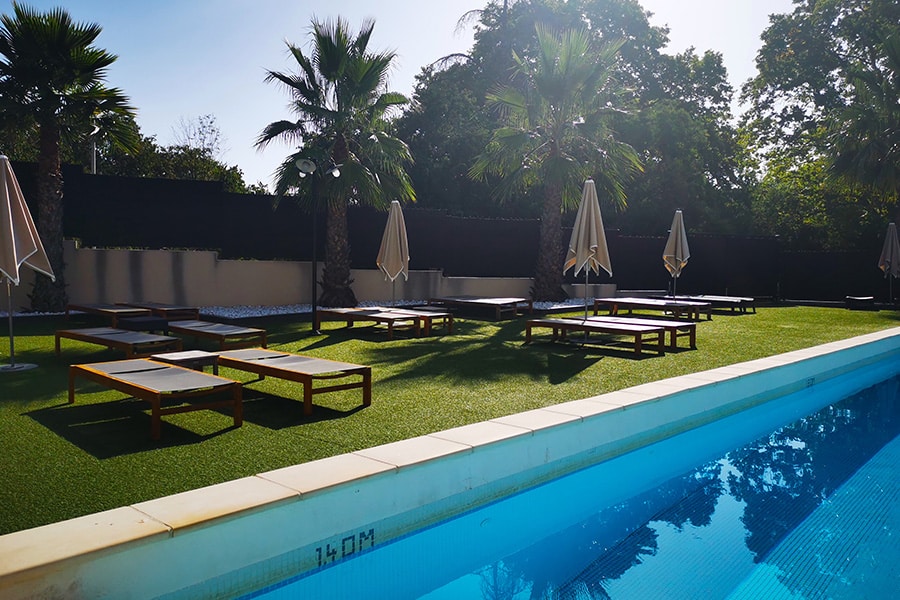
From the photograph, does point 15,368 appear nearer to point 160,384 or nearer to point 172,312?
point 160,384

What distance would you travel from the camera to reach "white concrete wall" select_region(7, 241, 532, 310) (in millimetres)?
12602

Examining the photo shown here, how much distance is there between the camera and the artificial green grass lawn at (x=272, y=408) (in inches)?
147

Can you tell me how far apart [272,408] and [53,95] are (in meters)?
9.15

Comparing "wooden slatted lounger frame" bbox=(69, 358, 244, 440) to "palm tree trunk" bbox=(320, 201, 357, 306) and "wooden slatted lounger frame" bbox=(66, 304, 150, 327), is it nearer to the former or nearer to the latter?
"wooden slatted lounger frame" bbox=(66, 304, 150, 327)

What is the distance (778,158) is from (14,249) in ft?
106

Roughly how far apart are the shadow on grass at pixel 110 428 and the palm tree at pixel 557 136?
11.9 metres

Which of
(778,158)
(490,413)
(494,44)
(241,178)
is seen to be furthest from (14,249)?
(778,158)

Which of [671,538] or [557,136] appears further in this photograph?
[557,136]

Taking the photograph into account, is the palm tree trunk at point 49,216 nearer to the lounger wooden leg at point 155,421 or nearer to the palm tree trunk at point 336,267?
the palm tree trunk at point 336,267

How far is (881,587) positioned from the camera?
3.41 metres

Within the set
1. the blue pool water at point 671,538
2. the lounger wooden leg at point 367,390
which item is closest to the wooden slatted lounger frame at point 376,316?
the lounger wooden leg at point 367,390

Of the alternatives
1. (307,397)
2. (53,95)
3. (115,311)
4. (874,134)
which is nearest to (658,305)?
(307,397)

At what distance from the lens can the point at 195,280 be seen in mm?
13773

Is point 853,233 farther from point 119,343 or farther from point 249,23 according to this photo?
point 119,343
